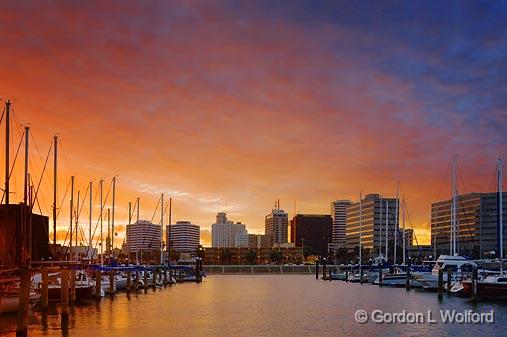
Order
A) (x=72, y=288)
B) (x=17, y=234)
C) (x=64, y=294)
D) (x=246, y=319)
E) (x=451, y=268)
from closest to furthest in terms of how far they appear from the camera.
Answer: (x=64, y=294) → (x=246, y=319) → (x=72, y=288) → (x=17, y=234) → (x=451, y=268)

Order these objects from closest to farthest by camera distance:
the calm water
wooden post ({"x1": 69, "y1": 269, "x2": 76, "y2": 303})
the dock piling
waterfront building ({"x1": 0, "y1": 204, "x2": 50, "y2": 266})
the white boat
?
1. the calm water
2. the dock piling
3. wooden post ({"x1": 69, "y1": 269, "x2": 76, "y2": 303})
4. waterfront building ({"x1": 0, "y1": 204, "x2": 50, "y2": 266})
5. the white boat

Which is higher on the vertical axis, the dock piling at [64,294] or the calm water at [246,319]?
the dock piling at [64,294]

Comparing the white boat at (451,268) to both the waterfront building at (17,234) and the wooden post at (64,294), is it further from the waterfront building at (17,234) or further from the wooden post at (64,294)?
the wooden post at (64,294)

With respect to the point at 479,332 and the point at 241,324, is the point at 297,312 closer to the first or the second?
the point at 241,324

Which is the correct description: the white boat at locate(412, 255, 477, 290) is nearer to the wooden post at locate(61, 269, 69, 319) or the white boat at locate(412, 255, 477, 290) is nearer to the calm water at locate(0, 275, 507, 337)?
the calm water at locate(0, 275, 507, 337)

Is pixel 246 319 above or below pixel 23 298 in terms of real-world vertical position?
below

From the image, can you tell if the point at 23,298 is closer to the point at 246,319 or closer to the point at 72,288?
the point at 246,319

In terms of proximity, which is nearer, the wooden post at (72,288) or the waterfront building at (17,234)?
the wooden post at (72,288)

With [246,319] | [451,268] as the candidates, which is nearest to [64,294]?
[246,319]

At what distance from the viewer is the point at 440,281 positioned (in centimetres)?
11431

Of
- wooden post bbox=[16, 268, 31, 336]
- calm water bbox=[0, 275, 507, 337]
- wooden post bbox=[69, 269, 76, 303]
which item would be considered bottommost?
calm water bbox=[0, 275, 507, 337]

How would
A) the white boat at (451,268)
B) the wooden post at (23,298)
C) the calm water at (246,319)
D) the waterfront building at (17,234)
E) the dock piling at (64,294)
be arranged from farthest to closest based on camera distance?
1. the white boat at (451,268)
2. the waterfront building at (17,234)
3. the dock piling at (64,294)
4. the calm water at (246,319)
5. the wooden post at (23,298)

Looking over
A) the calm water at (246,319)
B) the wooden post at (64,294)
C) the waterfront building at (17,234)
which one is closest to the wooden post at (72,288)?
the calm water at (246,319)

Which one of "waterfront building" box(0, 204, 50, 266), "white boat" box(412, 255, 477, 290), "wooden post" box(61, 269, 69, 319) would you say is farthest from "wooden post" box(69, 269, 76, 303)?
"white boat" box(412, 255, 477, 290)
